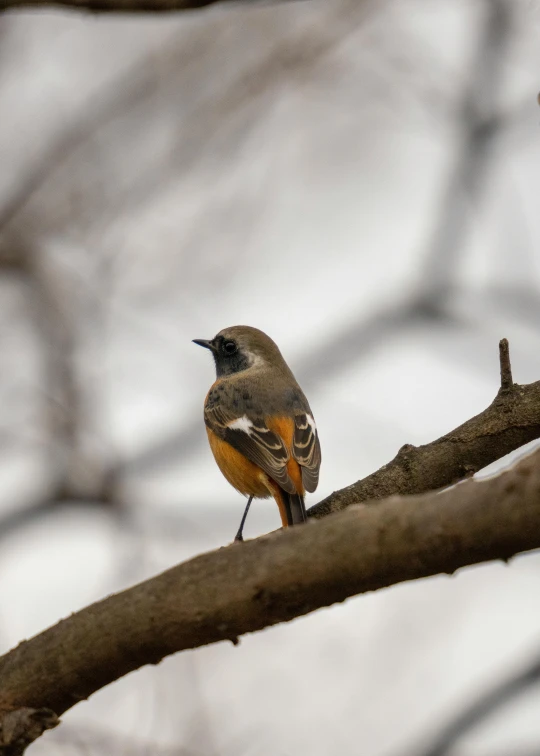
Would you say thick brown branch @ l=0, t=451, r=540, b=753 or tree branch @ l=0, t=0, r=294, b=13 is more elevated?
tree branch @ l=0, t=0, r=294, b=13

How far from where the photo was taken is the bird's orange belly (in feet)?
19.7

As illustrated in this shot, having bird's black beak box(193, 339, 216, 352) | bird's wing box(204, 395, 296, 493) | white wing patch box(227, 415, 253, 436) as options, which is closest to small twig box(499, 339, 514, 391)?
bird's wing box(204, 395, 296, 493)

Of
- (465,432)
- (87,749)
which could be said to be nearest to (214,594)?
(465,432)

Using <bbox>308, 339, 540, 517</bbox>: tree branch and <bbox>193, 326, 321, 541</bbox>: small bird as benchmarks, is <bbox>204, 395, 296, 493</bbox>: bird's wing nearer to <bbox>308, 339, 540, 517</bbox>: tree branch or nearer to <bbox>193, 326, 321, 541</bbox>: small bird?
Answer: <bbox>193, 326, 321, 541</bbox>: small bird

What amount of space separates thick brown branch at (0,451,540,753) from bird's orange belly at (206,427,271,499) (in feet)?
9.88

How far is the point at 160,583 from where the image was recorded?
285 centimetres

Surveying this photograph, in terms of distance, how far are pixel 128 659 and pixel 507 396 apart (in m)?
2.24

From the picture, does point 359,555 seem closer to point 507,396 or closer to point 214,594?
point 214,594

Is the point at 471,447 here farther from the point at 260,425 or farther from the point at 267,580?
the point at 260,425

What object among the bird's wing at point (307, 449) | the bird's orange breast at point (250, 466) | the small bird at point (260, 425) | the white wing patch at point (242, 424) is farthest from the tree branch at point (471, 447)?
the white wing patch at point (242, 424)

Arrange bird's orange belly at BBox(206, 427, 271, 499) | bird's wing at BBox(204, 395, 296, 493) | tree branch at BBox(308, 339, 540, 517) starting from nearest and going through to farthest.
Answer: tree branch at BBox(308, 339, 540, 517) < bird's wing at BBox(204, 395, 296, 493) < bird's orange belly at BBox(206, 427, 271, 499)

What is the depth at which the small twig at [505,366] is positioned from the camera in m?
3.92

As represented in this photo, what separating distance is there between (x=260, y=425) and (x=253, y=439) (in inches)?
9.2

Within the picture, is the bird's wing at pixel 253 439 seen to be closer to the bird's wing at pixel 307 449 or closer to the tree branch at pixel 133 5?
the bird's wing at pixel 307 449
